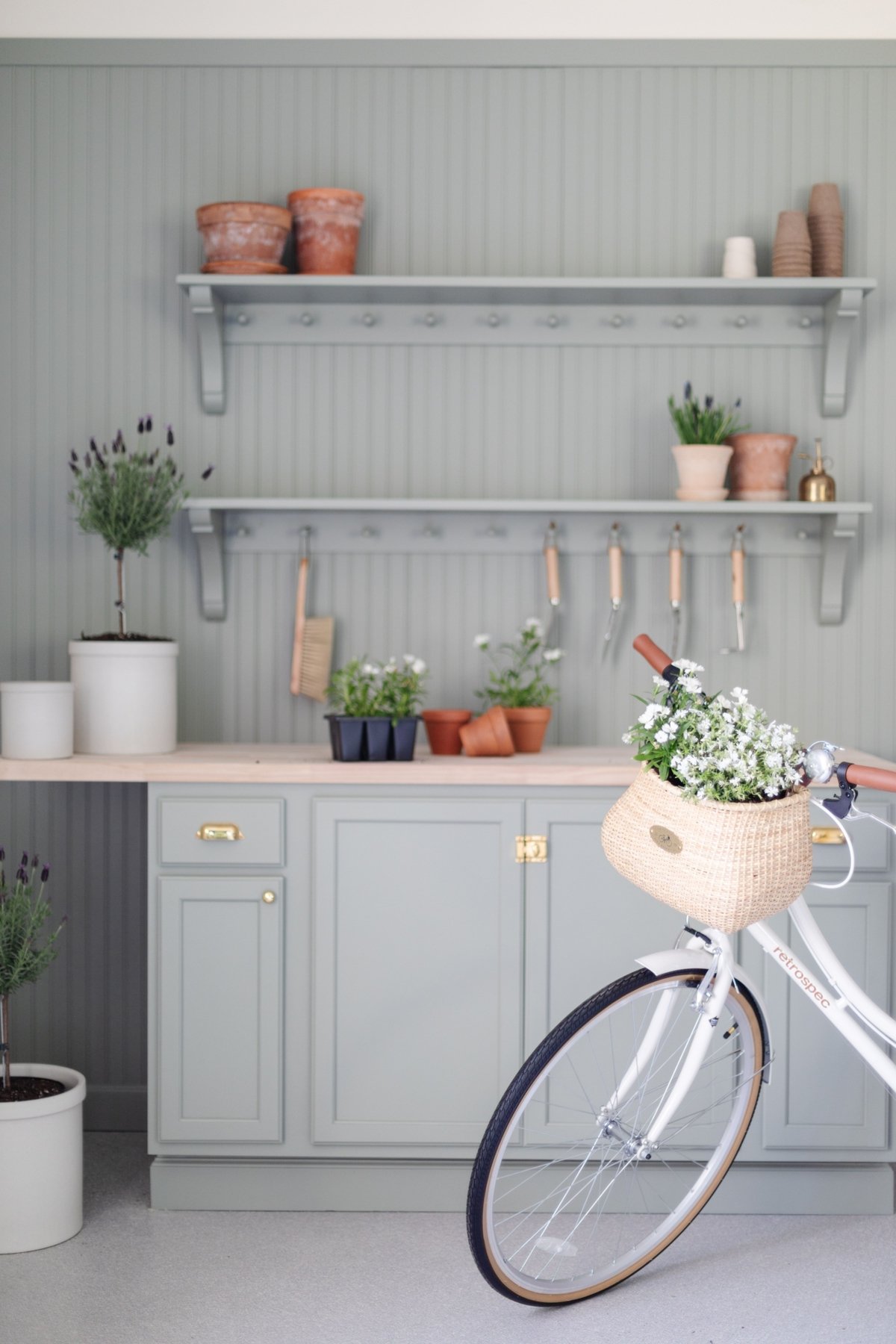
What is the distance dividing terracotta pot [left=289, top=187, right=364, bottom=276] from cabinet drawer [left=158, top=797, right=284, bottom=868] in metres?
1.20

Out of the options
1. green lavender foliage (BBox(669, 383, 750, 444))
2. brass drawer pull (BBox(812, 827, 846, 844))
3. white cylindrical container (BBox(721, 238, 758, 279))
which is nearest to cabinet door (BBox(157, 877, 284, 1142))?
brass drawer pull (BBox(812, 827, 846, 844))

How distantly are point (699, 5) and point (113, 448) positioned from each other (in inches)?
67.0

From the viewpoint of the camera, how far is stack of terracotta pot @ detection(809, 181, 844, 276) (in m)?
2.72

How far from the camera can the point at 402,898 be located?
95.1 inches

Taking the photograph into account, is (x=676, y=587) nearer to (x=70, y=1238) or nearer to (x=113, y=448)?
(x=113, y=448)

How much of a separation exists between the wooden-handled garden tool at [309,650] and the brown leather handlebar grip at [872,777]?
143 centimetres

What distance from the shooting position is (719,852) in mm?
1683

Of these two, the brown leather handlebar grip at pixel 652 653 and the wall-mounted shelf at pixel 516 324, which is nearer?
the brown leather handlebar grip at pixel 652 653

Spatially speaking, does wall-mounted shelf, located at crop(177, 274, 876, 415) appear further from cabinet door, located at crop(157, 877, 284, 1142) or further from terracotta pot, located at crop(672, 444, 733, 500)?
cabinet door, located at crop(157, 877, 284, 1142)

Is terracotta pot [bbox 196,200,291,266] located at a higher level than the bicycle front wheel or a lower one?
higher

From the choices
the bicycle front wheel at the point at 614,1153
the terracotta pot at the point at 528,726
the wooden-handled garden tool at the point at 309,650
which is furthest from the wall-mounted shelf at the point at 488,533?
the bicycle front wheel at the point at 614,1153

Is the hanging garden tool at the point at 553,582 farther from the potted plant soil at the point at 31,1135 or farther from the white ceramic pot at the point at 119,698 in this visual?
the potted plant soil at the point at 31,1135

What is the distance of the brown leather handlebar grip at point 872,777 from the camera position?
163 cm

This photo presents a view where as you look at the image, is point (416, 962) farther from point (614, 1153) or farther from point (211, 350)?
point (211, 350)
